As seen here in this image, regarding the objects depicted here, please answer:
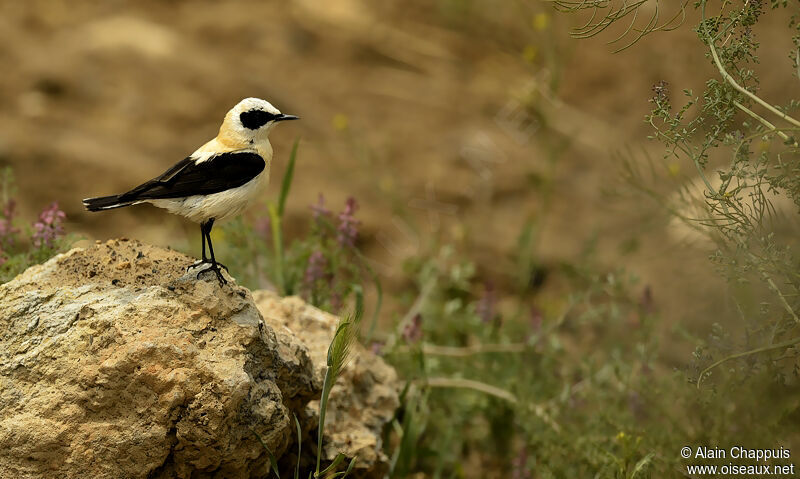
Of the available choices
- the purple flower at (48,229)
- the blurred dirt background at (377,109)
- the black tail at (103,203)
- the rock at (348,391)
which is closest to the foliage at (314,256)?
the rock at (348,391)

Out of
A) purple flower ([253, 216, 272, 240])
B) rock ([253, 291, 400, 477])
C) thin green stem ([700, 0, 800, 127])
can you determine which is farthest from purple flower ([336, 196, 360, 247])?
thin green stem ([700, 0, 800, 127])

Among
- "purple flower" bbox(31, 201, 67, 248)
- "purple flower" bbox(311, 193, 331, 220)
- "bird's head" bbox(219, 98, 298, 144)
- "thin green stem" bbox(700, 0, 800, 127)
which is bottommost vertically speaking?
"purple flower" bbox(31, 201, 67, 248)

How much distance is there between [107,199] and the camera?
2.71 metres

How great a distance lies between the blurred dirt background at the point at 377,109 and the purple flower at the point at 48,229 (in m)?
2.20

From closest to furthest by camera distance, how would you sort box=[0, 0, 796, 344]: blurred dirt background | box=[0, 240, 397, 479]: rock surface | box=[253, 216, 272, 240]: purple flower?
box=[0, 240, 397, 479]: rock surface
box=[253, 216, 272, 240]: purple flower
box=[0, 0, 796, 344]: blurred dirt background

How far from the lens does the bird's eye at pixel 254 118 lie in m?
2.89

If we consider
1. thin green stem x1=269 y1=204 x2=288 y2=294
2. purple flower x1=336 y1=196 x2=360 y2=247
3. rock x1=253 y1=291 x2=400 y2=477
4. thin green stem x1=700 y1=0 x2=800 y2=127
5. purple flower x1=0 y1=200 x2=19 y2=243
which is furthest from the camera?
thin green stem x1=269 y1=204 x2=288 y2=294

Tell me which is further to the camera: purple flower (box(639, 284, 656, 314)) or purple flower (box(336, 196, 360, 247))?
purple flower (box(639, 284, 656, 314))

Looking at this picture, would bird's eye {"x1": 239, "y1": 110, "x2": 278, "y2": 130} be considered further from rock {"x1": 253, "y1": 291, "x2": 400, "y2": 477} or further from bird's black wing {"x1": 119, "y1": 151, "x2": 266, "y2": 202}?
rock {"x1": 253, "y1": 291, "x2": 400, "y2": 477}

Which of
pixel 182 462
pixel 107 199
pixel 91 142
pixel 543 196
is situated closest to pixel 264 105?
pixel 107 199

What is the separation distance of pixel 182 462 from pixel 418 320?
1655 mm

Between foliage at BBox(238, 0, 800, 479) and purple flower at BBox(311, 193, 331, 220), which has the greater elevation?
purple flower at BBox(311, 193, 331, 220)

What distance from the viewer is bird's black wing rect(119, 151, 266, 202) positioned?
9.17 ft

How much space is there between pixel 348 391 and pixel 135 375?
1.06m
